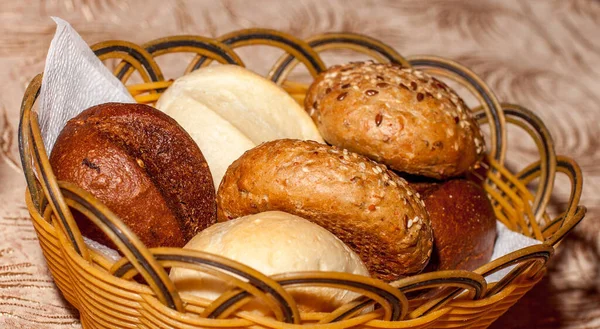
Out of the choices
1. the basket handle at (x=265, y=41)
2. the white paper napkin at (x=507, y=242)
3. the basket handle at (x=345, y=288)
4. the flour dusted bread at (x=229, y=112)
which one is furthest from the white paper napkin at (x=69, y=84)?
the white paper napkin at (x=507, y=242)

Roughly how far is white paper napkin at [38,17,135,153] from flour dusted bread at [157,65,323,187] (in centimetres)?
11

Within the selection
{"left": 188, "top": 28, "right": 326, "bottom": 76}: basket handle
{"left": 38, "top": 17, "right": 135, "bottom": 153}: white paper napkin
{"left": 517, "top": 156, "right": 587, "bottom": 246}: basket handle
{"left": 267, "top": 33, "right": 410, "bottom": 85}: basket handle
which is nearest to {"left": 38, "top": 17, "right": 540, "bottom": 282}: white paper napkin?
{"left": 38, "top": 17, "right": 135, "bottom": 153}: white paper napkin

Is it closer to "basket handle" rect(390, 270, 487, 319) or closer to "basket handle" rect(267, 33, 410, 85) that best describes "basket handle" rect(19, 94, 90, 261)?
"basket handle" rect(390, 270, 487, 319)

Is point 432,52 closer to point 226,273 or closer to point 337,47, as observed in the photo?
point 337,47

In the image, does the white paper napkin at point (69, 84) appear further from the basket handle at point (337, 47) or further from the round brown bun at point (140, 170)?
the basket handle at point (337, 47)

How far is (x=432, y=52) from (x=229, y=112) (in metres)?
1.42

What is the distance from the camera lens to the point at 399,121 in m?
1.24

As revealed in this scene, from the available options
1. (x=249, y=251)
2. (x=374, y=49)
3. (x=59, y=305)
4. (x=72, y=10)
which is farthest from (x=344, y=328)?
(x=72, y=10)

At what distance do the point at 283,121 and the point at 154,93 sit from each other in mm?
302

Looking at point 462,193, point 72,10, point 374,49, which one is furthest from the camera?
point 72,10

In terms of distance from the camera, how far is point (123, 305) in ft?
3.06

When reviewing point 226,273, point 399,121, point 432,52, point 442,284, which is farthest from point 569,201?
point 432,52

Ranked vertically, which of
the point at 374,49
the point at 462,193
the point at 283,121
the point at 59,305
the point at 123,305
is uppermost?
the point at 374,49

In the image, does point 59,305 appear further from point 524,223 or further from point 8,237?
point 524,223
